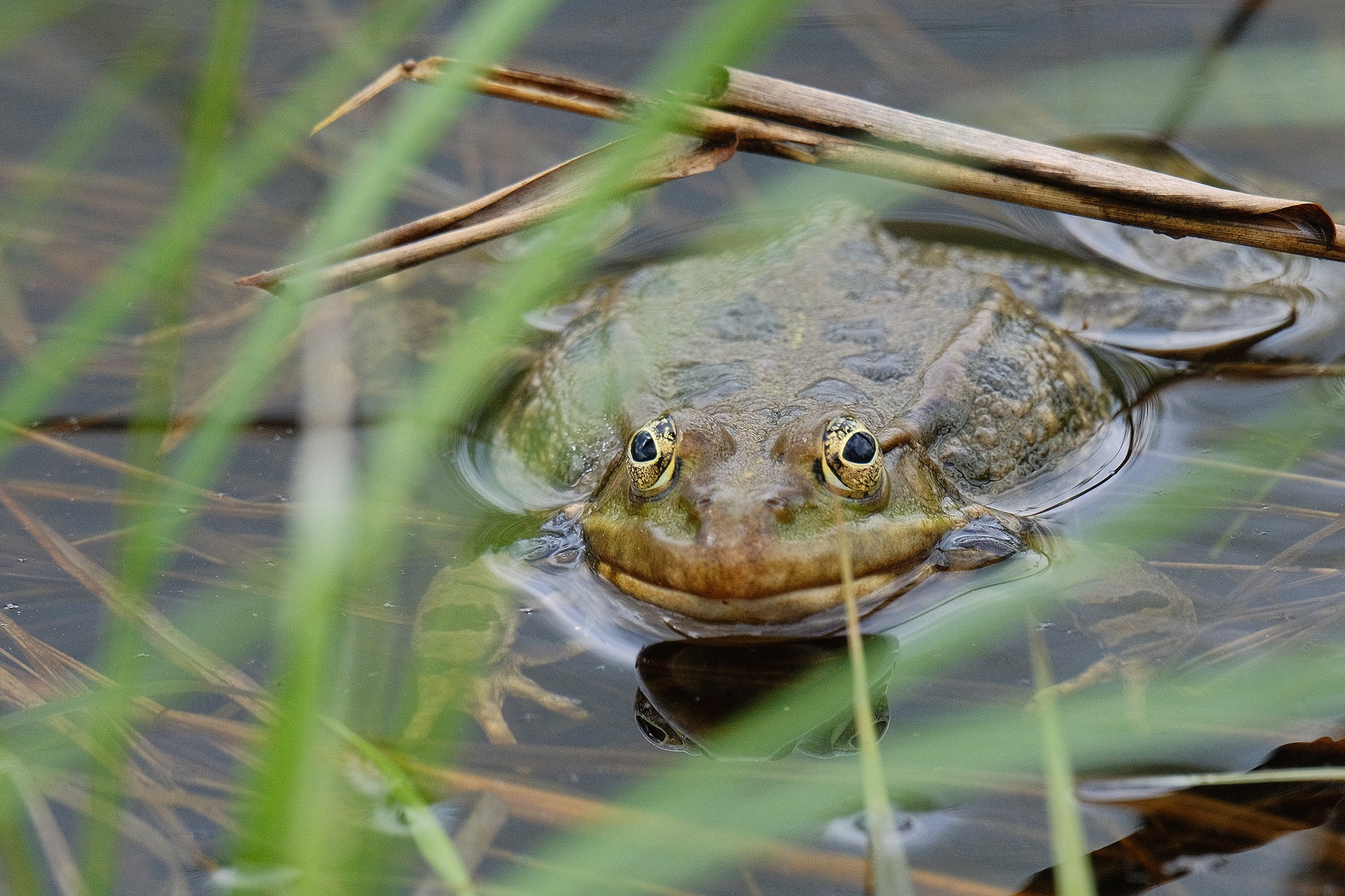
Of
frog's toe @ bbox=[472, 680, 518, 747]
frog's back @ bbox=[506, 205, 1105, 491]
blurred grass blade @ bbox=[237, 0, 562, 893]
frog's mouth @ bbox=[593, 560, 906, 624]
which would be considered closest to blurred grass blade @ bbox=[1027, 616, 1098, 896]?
frog's mouth @ bbox=[593, 560, 906, 624]

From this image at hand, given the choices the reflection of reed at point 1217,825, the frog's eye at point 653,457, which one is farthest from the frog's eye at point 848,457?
the reflection of reed at point 1217,825

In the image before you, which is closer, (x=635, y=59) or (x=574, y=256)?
(x=574, y=256)

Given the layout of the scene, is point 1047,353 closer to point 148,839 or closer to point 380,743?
point 380,743

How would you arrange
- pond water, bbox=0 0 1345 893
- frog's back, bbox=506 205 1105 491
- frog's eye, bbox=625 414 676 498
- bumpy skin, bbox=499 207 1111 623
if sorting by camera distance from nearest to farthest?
pond water, bbox=0 0 1345 893 < bumpy skin, bbox=499 207 1111 623 < frog's eye, bbox=625 414 676 498 < frog's back, bbox=506 205 1105 491

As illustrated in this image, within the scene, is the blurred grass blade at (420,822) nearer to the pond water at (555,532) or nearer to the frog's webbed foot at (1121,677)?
the pond water at (555,532)

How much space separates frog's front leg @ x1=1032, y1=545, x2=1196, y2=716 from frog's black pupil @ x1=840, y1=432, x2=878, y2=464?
707 mm

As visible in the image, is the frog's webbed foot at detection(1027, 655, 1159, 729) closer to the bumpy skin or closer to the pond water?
the pond water

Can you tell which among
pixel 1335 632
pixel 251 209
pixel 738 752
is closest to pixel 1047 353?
pixel 1335 632

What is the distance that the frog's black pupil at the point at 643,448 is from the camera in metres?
2.95

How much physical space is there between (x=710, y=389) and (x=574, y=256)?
146 centimetres

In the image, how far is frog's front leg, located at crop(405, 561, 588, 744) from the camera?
2766 millimetres

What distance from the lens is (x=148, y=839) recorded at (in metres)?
2.38

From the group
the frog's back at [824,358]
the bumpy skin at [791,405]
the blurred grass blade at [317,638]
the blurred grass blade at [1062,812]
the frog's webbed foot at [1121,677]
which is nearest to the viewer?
the blurred grass blade at [317,638]

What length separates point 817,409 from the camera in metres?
3.13
